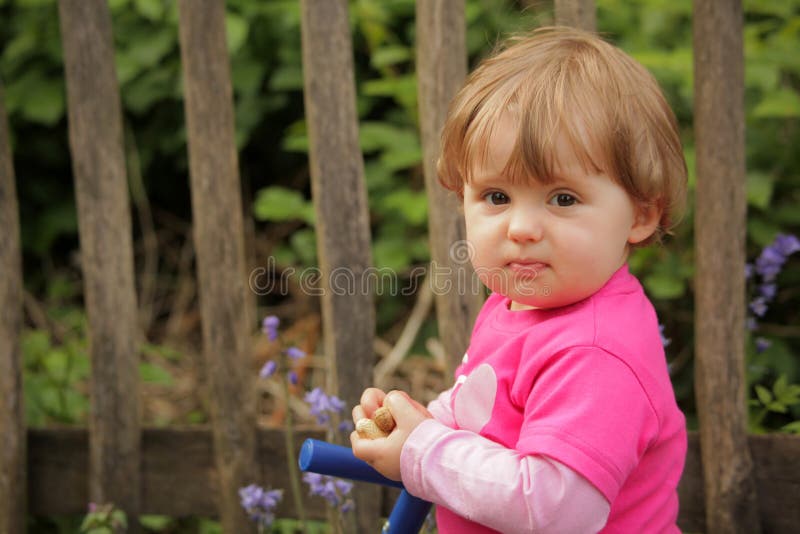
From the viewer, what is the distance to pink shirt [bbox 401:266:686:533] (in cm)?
113

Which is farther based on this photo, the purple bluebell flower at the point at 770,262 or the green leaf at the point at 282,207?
the green leaf at the point at 282,207

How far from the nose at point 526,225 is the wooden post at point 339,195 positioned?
0.73 m

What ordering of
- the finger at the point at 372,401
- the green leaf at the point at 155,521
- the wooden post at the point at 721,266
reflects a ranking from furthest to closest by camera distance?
the green leaf at the point at 155,521 → the wooden post at the point at 721,266 → the finger at the point at 372,401

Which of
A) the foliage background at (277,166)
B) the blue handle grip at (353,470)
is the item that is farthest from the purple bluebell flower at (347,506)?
the foliage background at (277,166)

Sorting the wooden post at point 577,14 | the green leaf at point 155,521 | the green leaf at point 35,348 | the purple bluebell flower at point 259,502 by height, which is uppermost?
the wooden post at point 577,14

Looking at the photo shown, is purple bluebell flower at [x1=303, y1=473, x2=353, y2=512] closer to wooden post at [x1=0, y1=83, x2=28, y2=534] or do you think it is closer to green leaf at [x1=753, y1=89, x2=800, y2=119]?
wooden post at [x1=0, y1=83, x2=28, y2=534]

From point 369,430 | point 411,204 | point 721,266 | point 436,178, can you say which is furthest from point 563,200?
point 411,204

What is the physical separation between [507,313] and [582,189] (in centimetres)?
24

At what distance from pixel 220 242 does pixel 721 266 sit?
1034 mm

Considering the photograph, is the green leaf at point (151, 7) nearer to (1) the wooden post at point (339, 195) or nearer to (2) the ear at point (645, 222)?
(1) the wooden post at point (339, 195)

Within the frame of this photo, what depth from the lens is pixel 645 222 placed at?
1.32 m

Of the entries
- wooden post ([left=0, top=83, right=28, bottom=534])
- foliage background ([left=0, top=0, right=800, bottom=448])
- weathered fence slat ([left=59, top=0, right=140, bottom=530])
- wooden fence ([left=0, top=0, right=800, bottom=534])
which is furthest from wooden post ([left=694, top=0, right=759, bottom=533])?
wooden post ([left=0, top=83, right=28, bottom=534])

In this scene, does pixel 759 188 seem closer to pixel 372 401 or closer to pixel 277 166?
pixel 372 401

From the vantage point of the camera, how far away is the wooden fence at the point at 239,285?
5.93ft
